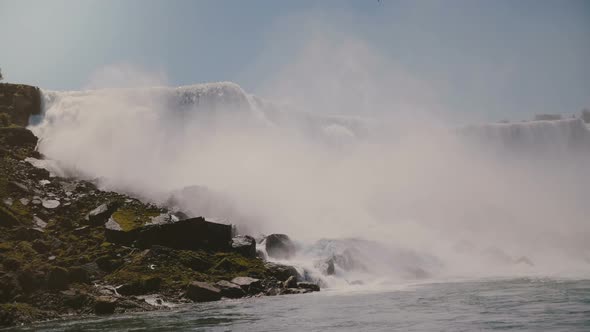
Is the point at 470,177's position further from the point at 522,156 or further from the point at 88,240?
the point at 88,240

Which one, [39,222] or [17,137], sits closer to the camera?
[39,222]

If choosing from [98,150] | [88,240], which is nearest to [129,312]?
[88,240]

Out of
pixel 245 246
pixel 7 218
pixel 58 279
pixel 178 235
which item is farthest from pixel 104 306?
pixel 7 218

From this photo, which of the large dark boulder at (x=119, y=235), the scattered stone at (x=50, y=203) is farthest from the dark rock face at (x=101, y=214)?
the scattered stone at (x=50, y=203)

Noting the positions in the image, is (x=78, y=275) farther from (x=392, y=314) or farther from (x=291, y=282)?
(x=392, y=314)

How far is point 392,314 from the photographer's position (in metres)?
22.6

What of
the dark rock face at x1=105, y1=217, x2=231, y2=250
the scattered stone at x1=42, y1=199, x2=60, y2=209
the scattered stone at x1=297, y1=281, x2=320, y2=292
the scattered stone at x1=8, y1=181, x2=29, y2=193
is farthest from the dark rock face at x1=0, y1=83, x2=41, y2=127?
the scattered stone at x1=297, y1=281, x2=320, y2=292

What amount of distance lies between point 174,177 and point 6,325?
44416mm

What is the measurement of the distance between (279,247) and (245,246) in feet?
15.3

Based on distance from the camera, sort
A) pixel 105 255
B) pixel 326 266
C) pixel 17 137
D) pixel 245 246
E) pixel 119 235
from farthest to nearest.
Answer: pixel 17 137, pixel 245 246, pixel 326 266, pixel 119 235, pixel 105 255

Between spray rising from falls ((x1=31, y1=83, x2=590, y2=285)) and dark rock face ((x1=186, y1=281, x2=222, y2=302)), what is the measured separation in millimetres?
13689

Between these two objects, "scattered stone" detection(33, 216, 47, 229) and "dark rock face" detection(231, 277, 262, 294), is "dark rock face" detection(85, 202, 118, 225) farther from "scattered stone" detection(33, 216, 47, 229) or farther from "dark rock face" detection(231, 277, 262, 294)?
"dark rock face" detection(231, 277, 262, 294)

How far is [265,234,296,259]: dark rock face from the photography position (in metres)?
51.2

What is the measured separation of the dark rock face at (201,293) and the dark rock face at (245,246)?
11.9 m
